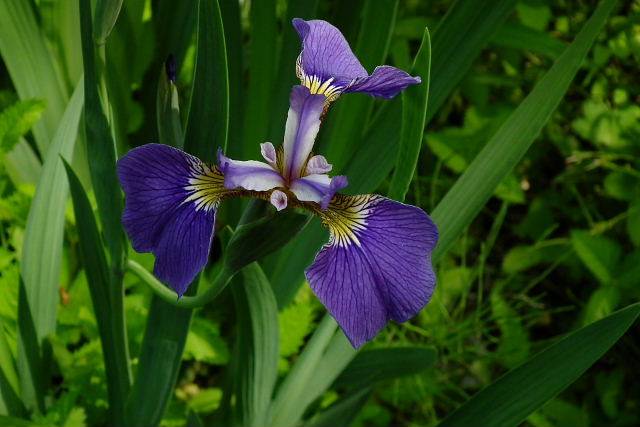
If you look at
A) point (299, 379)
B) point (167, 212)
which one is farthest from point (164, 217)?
point (299, 379)

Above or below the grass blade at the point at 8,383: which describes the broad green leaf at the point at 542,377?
above

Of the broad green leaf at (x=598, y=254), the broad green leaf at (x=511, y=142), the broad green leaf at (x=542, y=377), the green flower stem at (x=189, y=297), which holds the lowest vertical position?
the broad green leaf at (x=598, y=254)

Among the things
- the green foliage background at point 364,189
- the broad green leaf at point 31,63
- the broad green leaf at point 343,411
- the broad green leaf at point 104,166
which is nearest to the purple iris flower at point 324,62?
the green foliage background at point 364,189

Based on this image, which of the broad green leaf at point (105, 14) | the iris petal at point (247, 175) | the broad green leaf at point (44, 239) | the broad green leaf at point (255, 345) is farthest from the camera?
the broad green leaf at point (44, 239)

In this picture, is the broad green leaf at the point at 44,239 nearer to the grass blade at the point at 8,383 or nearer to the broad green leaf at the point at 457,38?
the grass blade at the point at 8,383

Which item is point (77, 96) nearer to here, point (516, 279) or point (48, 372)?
point (48, 372)

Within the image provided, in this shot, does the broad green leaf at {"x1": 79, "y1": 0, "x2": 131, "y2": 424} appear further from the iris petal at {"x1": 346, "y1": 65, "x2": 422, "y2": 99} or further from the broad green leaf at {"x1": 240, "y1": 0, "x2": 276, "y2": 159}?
the broad green leaf at {"x1": 240, "y1": 0, "x2": 276, "y2": 159}

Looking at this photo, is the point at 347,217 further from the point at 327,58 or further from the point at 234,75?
the point at 234,75
